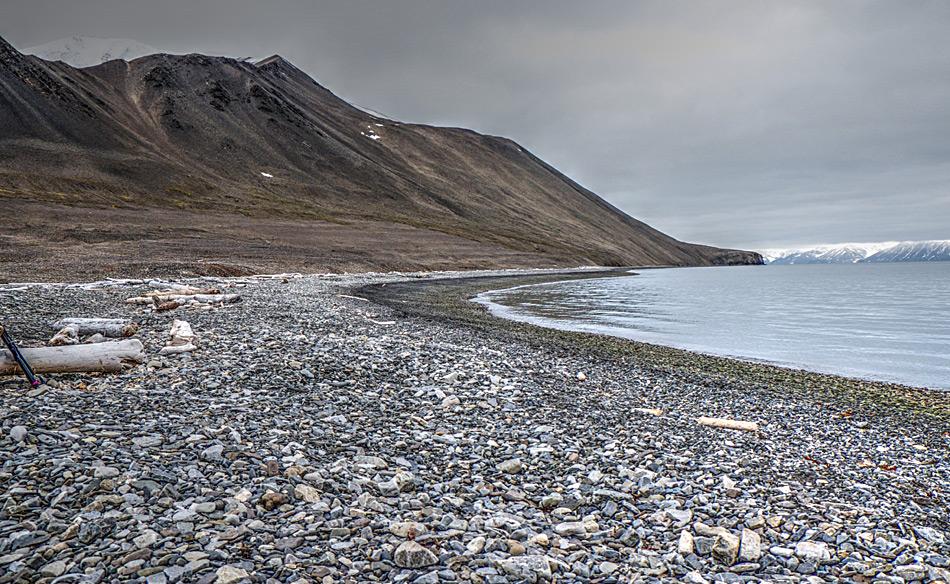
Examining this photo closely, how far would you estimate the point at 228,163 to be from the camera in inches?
5704

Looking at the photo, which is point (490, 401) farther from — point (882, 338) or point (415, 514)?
point (882, 338)

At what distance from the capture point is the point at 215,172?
5354 inches

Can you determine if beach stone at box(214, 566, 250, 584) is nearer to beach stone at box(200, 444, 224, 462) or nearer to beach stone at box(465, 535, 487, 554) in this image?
beach stone at box(465, 535, 487, 554)

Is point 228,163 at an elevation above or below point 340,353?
above

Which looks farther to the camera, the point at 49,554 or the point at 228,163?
the point at 228,163

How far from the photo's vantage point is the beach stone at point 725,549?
6.30 meters

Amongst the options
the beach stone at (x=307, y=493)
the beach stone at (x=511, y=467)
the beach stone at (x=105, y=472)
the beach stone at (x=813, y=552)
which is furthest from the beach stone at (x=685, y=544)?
the beach stone at (x=105, y=472)

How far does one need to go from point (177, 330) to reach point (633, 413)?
12.7 meters

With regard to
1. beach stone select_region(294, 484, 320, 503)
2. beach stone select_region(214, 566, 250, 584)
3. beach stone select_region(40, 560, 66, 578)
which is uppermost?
beach stone select_region(294, 484, 320, 503)

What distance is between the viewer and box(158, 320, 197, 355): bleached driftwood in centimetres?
1349

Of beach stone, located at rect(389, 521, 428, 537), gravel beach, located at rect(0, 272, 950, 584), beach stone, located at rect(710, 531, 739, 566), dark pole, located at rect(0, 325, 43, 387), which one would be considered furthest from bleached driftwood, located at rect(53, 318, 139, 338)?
beach stone, located at rect(710, 531, 739, 566)

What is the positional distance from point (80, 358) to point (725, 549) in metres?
12.2

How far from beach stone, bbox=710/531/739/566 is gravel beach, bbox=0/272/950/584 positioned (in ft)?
0.11

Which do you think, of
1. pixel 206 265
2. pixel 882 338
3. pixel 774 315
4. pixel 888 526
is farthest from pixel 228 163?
pixel 888 526
